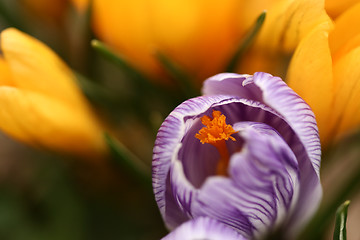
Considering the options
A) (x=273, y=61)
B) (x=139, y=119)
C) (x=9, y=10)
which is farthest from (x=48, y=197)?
(x=273, y=61)

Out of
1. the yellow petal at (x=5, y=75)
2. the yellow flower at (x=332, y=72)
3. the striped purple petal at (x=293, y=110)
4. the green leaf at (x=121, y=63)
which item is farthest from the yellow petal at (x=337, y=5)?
the yellow petal at (x=5, y=75)

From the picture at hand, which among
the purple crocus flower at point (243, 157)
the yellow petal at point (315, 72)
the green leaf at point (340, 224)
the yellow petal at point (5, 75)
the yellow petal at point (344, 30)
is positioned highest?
the yellow petal at point (5, 75)

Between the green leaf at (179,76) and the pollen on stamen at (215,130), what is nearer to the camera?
the pollen on stamen at (215,130)

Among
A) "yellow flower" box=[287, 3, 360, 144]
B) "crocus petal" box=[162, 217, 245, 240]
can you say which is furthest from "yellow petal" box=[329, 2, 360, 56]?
"crocus petal" box=[162, 217, 245, 240]

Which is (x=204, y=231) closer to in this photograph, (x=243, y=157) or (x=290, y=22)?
(x=243, y=157)

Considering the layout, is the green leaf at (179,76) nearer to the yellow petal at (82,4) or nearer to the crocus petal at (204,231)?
the yellow petal at (82,4)

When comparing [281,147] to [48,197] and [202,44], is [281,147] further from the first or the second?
[48,197]

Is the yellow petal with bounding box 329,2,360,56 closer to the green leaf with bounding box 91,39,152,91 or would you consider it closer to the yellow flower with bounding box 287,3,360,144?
the yellow flower with bounding box 287,3,360,144
